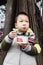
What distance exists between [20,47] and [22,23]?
0.40ft

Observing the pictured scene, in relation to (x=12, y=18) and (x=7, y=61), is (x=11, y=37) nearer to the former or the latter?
(x=7, y=61)

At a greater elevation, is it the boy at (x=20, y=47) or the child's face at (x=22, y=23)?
the child's face at (x=22, y=23)

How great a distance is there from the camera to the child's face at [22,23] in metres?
1.38

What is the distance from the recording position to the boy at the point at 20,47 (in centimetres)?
132

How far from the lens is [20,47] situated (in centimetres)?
137

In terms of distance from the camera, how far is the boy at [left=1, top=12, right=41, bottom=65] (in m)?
1.32

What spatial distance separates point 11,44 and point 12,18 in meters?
0.33

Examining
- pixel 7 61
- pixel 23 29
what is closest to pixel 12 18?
pixel 23 29

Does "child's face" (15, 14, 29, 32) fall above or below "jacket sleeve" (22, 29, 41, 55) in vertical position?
above

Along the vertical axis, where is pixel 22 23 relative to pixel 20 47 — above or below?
above

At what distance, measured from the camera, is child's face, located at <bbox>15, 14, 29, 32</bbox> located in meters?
1.38

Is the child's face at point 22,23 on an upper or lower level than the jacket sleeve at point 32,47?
upper

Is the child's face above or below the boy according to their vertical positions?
above

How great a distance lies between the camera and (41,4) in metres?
1.95
